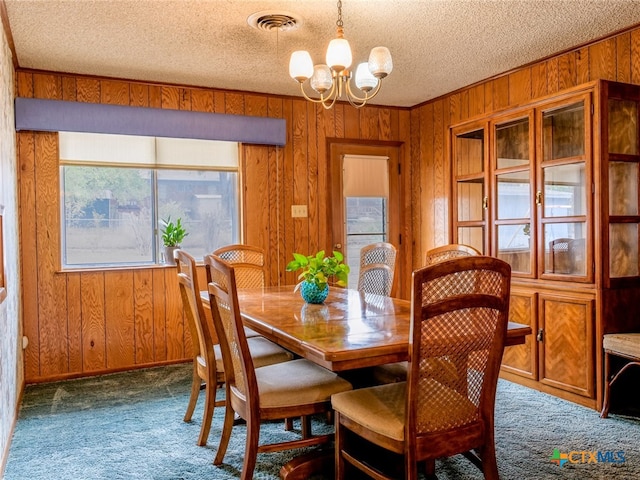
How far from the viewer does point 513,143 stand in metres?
3.67

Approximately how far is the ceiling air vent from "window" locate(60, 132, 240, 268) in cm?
162

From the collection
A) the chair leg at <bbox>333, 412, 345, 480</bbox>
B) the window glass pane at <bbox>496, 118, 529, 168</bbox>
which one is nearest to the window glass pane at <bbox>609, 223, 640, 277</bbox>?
the window glass pane at <bbox>496, 118, 529, 168</bbox>

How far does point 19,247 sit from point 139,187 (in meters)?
0.99

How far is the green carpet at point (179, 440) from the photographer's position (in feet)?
7.71

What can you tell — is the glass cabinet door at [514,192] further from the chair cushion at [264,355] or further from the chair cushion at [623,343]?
the chair cushion at [264,355]

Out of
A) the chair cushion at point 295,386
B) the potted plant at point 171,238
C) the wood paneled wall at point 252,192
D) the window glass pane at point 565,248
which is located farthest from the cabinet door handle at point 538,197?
the potted plant at point 171,238

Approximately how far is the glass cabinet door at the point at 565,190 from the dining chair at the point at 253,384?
1873 millimetres

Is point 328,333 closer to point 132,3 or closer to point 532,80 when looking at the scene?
point 132,3

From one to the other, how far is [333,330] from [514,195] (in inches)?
86.3

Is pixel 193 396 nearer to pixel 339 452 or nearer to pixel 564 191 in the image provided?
pixel 339 452

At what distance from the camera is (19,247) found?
377cm

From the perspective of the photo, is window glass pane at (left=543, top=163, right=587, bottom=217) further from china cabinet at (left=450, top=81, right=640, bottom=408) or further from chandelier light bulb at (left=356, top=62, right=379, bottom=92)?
chandelier light bulb at (left=356, top=62, right=379, bottom=92)

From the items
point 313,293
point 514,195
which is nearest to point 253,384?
point 313,293

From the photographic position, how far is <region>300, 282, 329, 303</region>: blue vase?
9.07 ft
